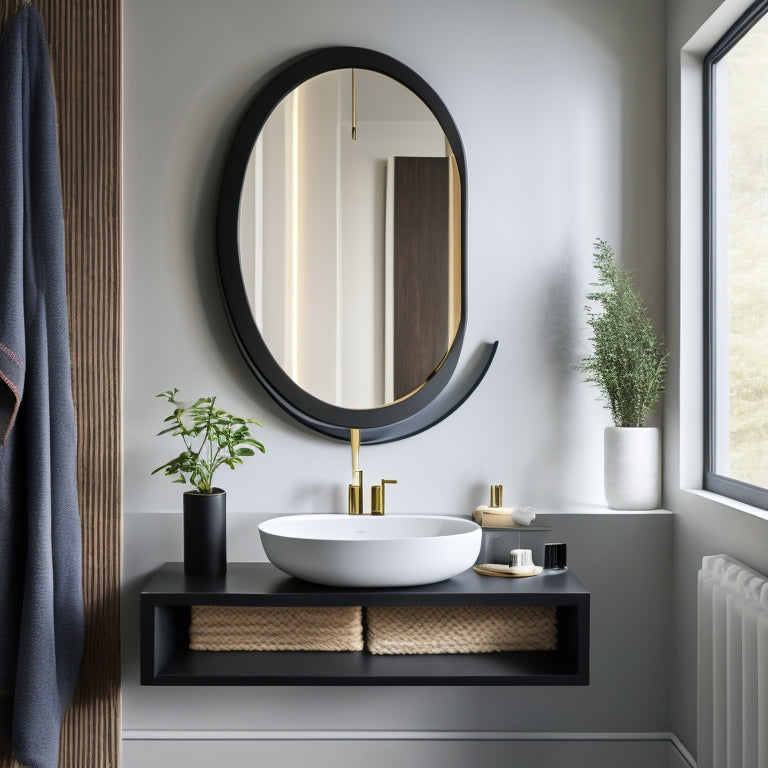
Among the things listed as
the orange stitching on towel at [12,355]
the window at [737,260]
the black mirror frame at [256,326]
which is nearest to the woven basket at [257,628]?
the black mirror frame at [256,326]

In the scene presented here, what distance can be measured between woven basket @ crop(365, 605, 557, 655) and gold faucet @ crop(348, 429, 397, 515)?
0.23 m

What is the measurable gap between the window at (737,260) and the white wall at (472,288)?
16 centimetres

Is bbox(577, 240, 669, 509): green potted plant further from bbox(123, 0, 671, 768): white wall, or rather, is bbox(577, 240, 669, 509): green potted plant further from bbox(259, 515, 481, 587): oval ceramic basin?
bbox(259, 515, 481, 587): oval ceramic basin

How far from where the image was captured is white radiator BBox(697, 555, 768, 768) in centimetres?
131

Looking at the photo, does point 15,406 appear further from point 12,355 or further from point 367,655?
point 367,655

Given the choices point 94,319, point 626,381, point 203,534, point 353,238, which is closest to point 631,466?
point 626,381

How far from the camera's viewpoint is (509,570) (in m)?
1.71

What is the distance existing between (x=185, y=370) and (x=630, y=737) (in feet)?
4.57

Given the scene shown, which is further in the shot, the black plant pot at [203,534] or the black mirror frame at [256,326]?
the black mirror frame at [256,326]

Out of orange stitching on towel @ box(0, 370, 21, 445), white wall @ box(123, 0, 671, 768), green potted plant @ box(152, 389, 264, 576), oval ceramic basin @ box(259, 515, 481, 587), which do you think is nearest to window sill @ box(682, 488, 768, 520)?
white wall @ box(123, 0, 671, 768)

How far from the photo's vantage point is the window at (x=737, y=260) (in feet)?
5.19

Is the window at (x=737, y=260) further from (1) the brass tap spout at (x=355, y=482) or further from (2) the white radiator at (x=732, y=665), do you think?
(1) the brass tap spout at (x=355, y=482)

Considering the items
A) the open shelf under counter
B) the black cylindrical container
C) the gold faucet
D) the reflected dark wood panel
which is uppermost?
the reflected dark wood panel

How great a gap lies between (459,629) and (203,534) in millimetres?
597
